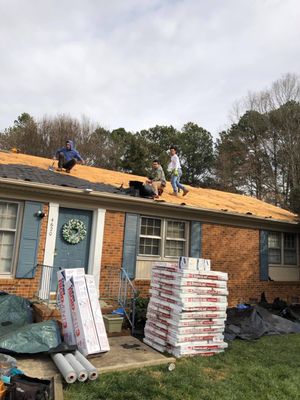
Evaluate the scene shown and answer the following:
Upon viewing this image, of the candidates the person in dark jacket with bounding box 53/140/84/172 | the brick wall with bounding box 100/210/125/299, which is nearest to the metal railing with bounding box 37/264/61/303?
the brick wall with bounding box 100/210/125/299

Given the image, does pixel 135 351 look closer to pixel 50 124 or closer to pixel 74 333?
pixel 74 333

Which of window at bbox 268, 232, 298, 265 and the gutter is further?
window at bbox 268, 232, 298, 265

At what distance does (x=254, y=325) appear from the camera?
26.0 ft

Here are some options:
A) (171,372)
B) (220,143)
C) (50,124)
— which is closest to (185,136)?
(220,143)

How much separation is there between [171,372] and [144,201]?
463 cm

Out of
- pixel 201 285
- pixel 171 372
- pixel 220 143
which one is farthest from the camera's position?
pixel 220 143

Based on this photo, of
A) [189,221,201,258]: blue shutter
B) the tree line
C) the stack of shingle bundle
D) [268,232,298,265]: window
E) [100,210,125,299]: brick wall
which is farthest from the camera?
the tree line

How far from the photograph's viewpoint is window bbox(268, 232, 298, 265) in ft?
38.8

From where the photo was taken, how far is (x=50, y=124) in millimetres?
29141

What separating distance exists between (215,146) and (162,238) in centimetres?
2518

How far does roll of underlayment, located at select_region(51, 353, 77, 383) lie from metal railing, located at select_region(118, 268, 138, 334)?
246 cm

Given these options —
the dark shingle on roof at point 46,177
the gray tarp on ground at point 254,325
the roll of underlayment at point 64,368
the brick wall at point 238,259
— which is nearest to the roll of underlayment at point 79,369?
the roll of underlayment at point 64,368

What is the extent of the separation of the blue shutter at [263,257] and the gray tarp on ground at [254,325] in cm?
265

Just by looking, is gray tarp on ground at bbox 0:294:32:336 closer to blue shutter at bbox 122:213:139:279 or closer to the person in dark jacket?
blue shutter at bbox 122:213:139:279
